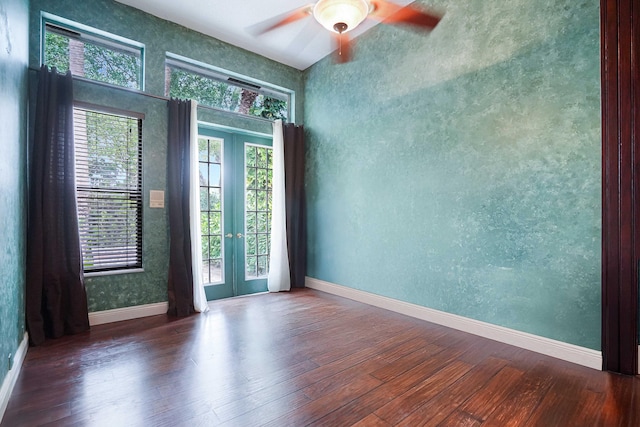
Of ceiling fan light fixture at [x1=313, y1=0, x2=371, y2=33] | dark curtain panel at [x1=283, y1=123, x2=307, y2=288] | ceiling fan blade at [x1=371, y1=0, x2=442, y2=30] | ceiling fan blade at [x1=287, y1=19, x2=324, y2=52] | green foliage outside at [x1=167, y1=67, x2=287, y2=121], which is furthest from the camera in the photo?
dark curtain panel at [x1=283, y1=123, x2=307, y2=288]

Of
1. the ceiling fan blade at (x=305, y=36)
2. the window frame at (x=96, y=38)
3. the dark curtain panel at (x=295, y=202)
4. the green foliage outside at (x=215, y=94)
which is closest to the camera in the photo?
the window frame at (x=96, y=38)

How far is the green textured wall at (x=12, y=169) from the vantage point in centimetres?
190

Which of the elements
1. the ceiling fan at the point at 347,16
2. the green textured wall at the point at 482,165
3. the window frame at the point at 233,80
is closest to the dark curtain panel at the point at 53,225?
the window frame at the point at 233,80

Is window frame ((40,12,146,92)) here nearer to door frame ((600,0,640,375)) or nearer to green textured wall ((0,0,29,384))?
green textured wall ((0,0,29,384))

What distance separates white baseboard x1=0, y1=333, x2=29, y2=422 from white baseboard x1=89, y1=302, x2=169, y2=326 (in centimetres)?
58

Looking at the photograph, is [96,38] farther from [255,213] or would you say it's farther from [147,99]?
[255,213]

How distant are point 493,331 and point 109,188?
4195mm

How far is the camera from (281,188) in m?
4.58

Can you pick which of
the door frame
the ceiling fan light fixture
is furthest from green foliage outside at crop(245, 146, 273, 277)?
the door frame

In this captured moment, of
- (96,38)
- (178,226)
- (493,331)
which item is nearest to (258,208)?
(178,226)

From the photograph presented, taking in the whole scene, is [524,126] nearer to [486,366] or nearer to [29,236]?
[486,366]

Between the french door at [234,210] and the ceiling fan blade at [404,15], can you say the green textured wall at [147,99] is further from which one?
the ceiling fan blade at [404,15]

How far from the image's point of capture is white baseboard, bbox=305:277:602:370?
232cm

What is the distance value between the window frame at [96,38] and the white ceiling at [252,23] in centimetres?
41
